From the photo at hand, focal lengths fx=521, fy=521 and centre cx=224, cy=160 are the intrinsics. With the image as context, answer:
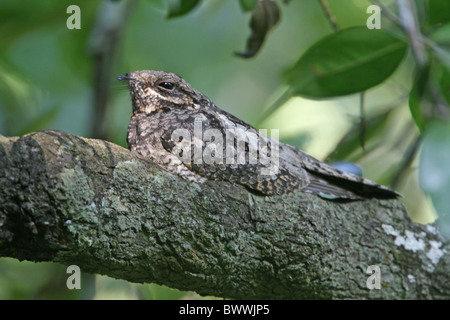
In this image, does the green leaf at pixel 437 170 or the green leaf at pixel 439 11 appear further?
the green leaf at pixel 439 11

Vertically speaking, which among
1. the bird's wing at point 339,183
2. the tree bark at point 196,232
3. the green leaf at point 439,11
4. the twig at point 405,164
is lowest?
the tree bark at point 196,232

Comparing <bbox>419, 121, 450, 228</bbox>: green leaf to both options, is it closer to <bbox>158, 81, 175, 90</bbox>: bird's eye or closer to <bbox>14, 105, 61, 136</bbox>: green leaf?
<bbox>158, 81, 175, 90</bbox>: bird's eye

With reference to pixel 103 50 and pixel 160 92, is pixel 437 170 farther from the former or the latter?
pixel 103 50

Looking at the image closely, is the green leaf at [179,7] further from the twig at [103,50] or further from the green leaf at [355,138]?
the green leaf at [355,138]

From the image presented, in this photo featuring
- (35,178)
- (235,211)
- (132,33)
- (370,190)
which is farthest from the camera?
(132,33)

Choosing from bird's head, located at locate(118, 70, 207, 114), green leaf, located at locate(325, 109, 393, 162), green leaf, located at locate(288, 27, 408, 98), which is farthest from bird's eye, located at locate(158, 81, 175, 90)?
green leaf, located at locate(325, 109, 393, 162)

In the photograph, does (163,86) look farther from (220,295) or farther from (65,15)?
(220,295)

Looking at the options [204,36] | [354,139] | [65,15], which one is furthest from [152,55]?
[354,139]

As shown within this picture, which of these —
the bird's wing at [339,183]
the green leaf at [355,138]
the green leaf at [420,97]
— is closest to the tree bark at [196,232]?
the bird's wing at [339,183]
